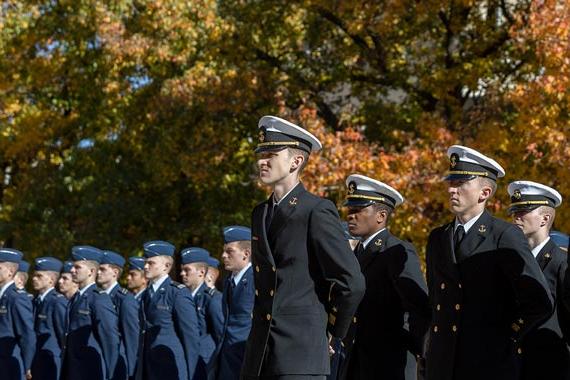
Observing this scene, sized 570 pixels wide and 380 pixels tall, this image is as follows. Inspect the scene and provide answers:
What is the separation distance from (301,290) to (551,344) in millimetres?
2537

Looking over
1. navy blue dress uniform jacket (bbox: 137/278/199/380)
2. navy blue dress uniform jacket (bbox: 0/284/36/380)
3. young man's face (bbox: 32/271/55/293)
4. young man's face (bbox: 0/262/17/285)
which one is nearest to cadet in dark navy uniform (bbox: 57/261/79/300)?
young man's face (bbox: 32/271/55/293)

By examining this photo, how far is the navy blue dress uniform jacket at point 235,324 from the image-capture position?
1022 centimetres

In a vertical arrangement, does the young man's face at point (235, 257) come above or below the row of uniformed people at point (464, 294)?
above

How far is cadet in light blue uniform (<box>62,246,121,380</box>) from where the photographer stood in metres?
13.1

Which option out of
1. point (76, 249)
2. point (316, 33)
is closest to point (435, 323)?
point (76, 249)

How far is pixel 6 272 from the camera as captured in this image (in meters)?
14.5

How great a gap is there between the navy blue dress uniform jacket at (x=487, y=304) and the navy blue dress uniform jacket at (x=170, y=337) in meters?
4.99

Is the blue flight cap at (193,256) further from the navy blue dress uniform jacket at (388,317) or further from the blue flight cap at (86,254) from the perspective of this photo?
the navy blue dress uniform jacket at (388,317)

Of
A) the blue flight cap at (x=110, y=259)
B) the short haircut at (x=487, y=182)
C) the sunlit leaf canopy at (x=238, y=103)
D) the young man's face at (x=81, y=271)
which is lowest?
the short haircut at (x=487, y=182)

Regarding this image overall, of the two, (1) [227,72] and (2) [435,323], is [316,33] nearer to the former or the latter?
(1) [227,72]

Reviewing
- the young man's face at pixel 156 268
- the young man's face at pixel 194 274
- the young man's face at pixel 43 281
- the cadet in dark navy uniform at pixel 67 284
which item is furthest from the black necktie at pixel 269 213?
the cadet in dark navy uniform at pixel 67 284

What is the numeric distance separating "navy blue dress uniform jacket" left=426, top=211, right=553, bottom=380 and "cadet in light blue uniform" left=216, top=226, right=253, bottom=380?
9.94 feet

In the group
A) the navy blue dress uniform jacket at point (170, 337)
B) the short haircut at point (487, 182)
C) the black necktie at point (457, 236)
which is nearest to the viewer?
the black necktie at point (457, 236)

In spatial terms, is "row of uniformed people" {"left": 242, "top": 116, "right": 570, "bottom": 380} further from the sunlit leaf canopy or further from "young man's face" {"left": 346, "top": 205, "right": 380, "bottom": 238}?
the sunlit leaf canopy
